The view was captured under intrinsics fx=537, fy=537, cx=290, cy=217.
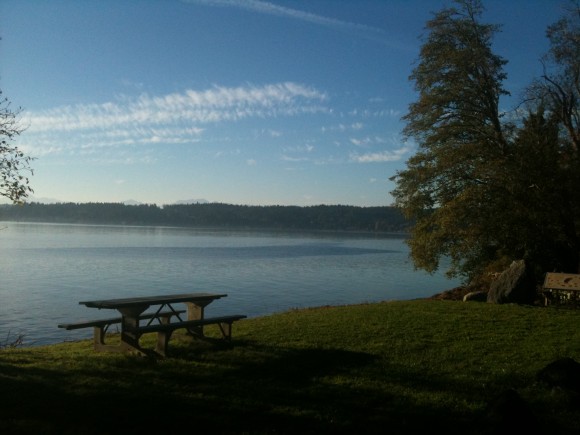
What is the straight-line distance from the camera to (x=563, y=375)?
712 centimetres

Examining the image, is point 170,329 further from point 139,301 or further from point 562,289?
point 562,289

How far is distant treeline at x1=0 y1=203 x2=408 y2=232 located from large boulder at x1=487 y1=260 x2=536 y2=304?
407 ft

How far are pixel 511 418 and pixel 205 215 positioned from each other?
14961 cm

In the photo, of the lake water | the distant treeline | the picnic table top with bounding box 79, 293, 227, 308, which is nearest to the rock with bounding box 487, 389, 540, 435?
the picnic table top with bounding box 79, 293, 227, 308

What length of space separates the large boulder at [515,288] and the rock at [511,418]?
40.7 ft

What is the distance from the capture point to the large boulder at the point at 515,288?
17.1m

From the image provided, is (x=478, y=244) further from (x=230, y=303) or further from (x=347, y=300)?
(x=230, y=303)

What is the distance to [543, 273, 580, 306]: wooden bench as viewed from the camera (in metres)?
16.6

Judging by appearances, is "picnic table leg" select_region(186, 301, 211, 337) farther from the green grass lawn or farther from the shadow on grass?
the shadow on grass

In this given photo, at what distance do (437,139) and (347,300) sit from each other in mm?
9159

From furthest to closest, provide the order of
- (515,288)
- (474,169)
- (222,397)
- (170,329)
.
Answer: (474,169) → (515,288) → (170,329) → (222,397)

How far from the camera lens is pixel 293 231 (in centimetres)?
15638

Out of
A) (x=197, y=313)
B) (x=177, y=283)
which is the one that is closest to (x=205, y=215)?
(x=177, y=283)

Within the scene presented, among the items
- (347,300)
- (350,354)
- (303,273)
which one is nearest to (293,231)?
(303,273)
